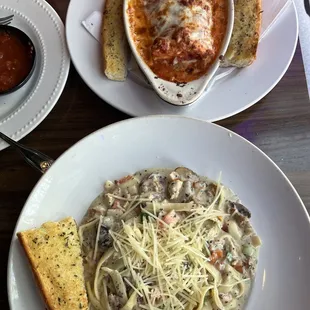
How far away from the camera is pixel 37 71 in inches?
95.9

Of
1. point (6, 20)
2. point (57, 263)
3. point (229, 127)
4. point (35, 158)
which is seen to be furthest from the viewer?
point (6, 20)

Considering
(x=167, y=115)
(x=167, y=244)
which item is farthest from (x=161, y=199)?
(x=167, y=115)

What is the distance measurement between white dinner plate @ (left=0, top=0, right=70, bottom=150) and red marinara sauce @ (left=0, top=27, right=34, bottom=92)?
78 mm

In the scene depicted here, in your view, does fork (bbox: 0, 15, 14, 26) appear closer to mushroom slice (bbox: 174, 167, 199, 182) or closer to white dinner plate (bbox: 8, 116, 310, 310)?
white dinner plate (bbox: 8, 116, 310, 310)

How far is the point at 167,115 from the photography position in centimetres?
217

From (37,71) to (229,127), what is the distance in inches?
38.9

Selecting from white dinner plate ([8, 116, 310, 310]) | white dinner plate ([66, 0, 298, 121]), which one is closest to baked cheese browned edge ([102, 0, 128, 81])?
white dinner plate ([66, 0, 298, 121])

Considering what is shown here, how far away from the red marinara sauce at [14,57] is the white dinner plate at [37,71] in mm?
78

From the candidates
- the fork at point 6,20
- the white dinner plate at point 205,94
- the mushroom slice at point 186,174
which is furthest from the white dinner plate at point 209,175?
the fork at point 6,20

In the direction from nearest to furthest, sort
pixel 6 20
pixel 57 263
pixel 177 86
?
pixel 57 263 < pixel 177 86 < pixel 6 20

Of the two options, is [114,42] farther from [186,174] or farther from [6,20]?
[186,174]

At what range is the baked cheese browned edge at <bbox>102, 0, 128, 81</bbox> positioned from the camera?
236cm

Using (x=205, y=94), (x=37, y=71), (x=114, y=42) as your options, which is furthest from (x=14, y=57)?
(x=205, y=94)

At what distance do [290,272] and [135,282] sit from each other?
65cm
